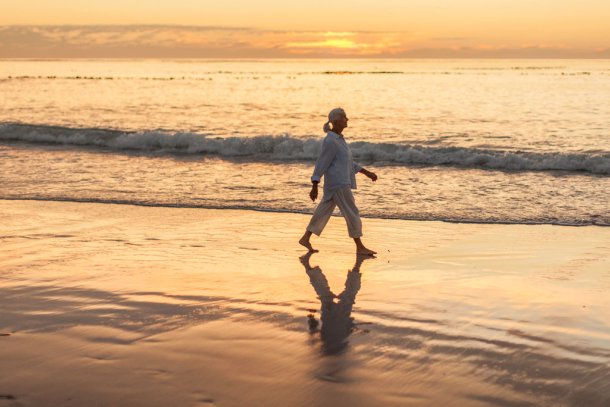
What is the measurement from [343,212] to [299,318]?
10.3 ft

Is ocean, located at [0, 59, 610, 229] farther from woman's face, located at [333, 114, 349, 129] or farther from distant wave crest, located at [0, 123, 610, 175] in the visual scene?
woman's face, located at [333, 114, 349, 129]

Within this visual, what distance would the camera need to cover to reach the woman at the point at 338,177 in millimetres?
9250

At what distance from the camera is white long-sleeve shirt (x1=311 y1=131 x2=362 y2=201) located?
9.28m

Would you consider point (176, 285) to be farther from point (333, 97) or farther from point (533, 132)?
point (333, 97)

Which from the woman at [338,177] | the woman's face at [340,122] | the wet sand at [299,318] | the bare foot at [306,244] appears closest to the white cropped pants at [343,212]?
the woman at [338,177]

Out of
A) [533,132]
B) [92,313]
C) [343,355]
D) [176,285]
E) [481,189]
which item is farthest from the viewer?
[533,132]

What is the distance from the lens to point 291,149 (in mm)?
23453

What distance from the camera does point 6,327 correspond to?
6082mm

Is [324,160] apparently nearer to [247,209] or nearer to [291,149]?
[247,209]

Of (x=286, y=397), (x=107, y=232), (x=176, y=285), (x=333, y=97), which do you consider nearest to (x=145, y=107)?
(x=333, y=97)

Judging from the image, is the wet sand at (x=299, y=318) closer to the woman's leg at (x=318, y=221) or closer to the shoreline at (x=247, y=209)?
the woman's leg at (x=318, y=221)

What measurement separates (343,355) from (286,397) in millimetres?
885

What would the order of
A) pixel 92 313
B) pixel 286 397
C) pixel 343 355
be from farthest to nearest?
pixel 92 313
pixel 343 355
pixel 286 397

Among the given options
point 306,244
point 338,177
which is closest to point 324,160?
point 338,177
